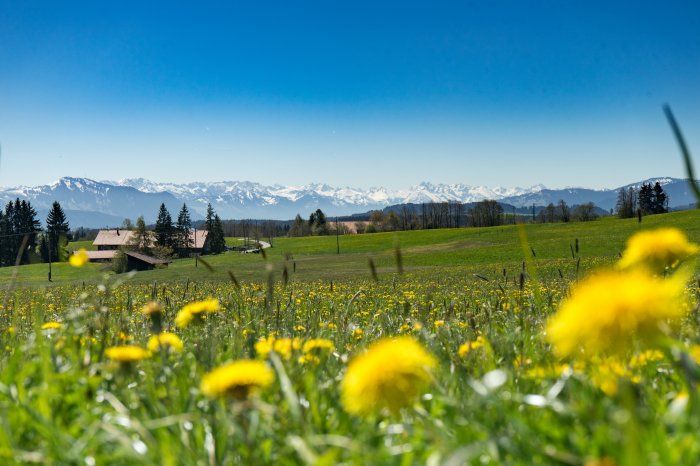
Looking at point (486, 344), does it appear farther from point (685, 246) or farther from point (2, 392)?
point (2, 392)

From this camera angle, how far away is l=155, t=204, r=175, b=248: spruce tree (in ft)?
384

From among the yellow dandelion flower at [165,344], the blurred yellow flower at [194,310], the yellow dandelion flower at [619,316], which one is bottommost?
the yellow dandelion flower at [165,344]

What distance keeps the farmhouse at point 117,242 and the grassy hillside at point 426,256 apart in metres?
39.1

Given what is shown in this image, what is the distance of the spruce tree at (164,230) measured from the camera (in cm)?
11719

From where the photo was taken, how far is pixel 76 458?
56.9 inches

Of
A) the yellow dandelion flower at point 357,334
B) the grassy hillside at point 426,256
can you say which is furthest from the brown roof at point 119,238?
the yellow dandelion flower at point 357,334

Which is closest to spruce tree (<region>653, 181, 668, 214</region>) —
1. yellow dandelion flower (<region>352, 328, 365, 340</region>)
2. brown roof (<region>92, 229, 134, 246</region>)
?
brown roof (<region>92, 229, 134, 246</region>)

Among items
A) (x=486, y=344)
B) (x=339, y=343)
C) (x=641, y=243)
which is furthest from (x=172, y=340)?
(x=641, y=243)

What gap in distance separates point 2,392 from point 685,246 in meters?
2.59

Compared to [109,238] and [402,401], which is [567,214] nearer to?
[109,238]

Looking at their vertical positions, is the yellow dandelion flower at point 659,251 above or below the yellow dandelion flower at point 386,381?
above

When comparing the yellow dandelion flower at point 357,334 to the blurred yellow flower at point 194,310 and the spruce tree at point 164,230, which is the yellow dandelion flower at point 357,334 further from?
the spruce tree at point 164,230

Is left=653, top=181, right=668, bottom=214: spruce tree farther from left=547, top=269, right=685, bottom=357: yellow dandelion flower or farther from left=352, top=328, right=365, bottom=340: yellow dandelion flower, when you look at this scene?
left=547, top=269, right=685, bottom=357: yellow dandelion flower

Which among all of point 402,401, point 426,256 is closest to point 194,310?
point 402,401
